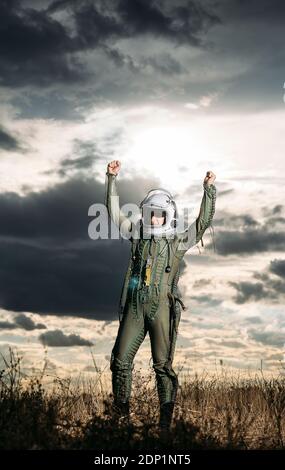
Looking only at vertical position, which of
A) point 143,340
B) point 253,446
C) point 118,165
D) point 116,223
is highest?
point 118,165

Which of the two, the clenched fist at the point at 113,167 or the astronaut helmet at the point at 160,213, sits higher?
the clenched fist at the point at 113,167

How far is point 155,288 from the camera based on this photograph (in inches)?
374

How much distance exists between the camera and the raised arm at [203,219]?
31.8 feet

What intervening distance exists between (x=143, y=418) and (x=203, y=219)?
9.43 feet

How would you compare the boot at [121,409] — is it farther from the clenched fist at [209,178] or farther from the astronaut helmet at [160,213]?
the clenched fist at [209,178]

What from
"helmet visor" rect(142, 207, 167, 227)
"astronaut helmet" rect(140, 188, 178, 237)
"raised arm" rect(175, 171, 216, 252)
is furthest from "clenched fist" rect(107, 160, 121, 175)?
"raised arm" rect(175, 171, 216, 252)

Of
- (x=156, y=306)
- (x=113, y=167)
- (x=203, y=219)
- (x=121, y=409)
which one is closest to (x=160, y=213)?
(x=203, y=219)

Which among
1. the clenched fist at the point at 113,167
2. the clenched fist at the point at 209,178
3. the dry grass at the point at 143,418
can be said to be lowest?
the dry grass at the point at 143,418

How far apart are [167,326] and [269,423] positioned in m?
2.53

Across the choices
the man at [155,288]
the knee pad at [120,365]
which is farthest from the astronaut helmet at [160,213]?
the knee pad at [120,365]
